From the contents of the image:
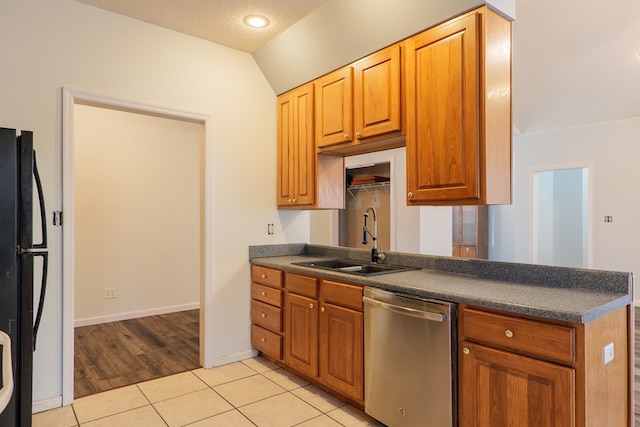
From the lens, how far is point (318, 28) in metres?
2.77

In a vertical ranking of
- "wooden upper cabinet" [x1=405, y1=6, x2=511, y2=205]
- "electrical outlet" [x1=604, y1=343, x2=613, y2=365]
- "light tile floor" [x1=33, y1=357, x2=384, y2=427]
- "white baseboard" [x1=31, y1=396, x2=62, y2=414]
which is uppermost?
"wooden upper cabinet" [x1=405, y1=6, x2=511, y2=205]

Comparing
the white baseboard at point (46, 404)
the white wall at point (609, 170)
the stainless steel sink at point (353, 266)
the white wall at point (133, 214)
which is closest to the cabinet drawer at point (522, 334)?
the stainless steel sink at point (353, 266)

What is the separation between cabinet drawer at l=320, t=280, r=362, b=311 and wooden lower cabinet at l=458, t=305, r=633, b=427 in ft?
2.24

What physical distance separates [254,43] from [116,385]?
2864mm

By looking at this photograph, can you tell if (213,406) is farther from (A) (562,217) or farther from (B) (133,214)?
(A) (562,217)

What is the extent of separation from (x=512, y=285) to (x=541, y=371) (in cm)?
59

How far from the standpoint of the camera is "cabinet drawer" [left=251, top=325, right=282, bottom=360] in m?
3.03

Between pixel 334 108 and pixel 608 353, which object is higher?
pixel 334 108

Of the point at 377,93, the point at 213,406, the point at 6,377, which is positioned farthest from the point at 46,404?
the point at 377,93

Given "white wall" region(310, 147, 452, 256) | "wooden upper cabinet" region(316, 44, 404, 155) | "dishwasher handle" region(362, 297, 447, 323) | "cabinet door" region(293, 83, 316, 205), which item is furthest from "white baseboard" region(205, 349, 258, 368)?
"wooden upper cabinet" region(316, 44, 404, 155)

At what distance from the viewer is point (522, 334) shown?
158 centimetres

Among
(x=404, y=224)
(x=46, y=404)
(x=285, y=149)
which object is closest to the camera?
(x=46, y=404)

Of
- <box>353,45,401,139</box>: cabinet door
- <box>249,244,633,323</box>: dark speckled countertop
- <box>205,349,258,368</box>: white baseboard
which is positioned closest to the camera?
<box>249,244,633,323</box>: dark speckled countertop

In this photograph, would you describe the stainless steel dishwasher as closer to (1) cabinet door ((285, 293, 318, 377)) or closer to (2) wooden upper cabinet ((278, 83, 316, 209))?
(1) cabinet door ((285, 293, 318, 377))
